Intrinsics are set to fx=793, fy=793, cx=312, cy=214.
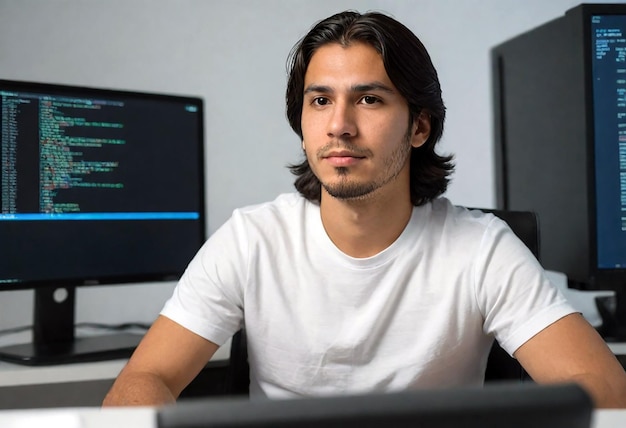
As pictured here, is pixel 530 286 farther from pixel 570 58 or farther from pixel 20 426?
pixel 20 426

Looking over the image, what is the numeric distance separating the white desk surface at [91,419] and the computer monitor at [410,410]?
0.32 metres

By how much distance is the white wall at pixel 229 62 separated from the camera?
194cm

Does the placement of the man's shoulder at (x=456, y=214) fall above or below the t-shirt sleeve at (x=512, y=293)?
above

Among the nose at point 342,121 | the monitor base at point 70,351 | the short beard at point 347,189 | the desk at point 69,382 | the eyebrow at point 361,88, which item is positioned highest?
the eyebrow at point 361,88

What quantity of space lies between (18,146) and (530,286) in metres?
1.00

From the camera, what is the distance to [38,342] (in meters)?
1.59

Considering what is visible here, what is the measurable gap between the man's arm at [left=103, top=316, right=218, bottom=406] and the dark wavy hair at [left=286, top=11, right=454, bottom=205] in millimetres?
370

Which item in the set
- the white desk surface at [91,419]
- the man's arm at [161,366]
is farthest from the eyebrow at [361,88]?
the white desk surface at [91,419]

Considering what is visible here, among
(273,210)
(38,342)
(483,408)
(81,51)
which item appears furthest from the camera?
(81,51)

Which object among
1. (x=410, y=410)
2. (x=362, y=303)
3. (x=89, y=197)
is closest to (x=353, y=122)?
(x=362, y=303)

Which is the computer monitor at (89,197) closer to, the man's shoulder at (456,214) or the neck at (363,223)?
the neck at (363,223)

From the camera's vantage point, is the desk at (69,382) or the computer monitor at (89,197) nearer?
the desk at (69,382)

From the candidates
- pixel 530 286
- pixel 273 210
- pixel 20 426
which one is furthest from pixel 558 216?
pixel 20 426

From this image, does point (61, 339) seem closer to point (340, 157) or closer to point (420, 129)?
point (340, 157)
